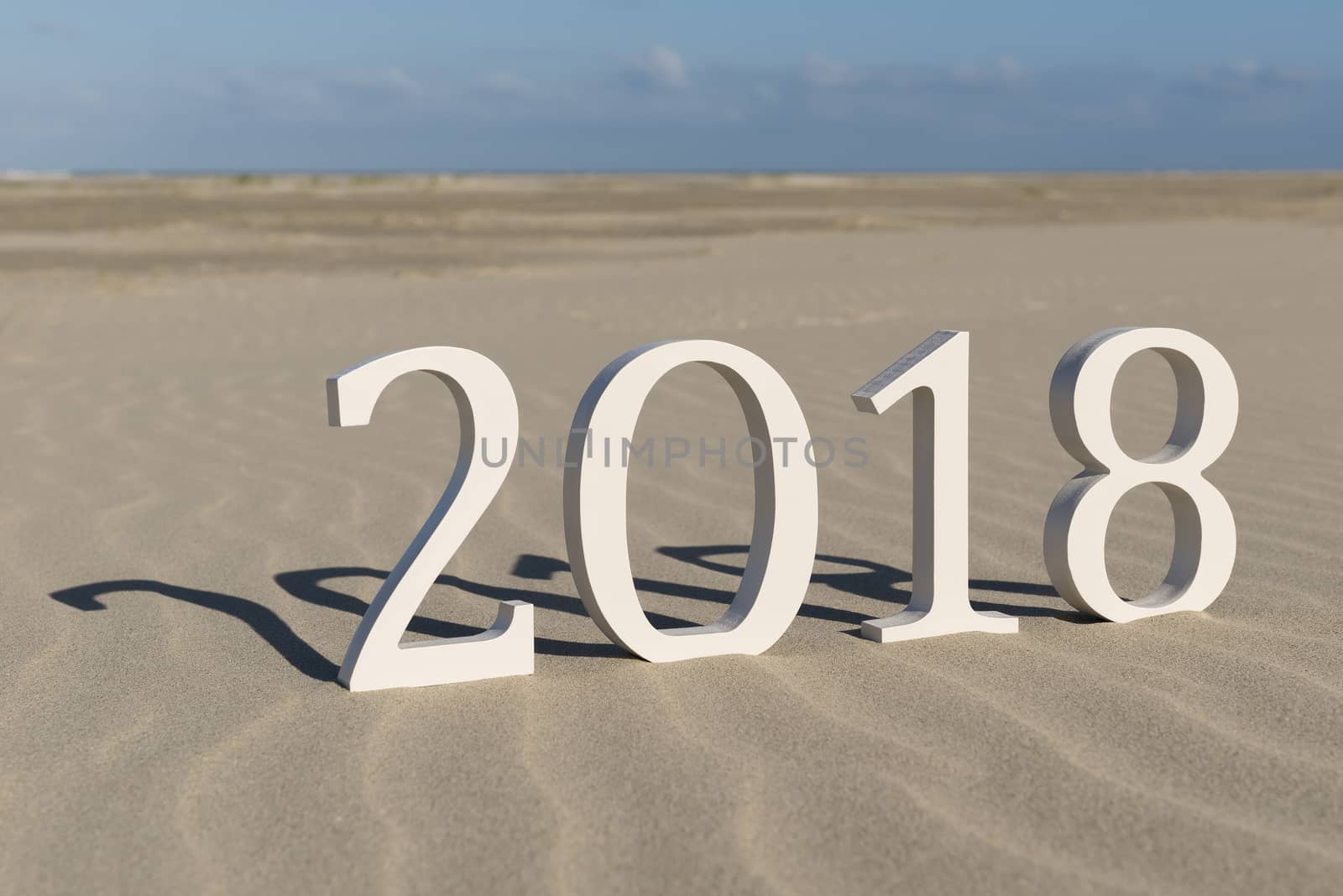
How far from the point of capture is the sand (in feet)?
7.23

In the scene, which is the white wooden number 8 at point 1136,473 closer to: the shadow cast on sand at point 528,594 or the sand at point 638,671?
the sand at point 638,671

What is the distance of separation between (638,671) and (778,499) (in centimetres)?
51

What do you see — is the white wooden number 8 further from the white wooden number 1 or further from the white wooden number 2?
the white wooden number 1

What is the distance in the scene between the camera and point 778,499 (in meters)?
3.12

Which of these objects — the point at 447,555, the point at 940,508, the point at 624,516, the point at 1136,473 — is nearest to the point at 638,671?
the point at 624,516

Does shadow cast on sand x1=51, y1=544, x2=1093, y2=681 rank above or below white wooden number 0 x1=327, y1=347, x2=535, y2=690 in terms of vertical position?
below

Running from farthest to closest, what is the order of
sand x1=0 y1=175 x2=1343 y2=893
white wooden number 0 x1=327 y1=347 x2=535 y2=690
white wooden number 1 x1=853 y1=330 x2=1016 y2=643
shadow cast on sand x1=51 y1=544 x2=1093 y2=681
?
shadow cast on sand x1=51 y1=544 x2=1093 y2=681 < white wooden number 1 x1=853 y1=330 x2=1016 y2=643 < white wooden number 0 x1=327 y1=347 x2=535 y2=690 < sand x1=0 y1=175 x2=1343 y2=893

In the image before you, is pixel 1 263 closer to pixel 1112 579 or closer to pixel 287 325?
pixel 287 325

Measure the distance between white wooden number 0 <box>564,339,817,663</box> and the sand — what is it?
0.36ft

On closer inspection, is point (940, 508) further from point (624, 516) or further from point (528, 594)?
point (528, 594)

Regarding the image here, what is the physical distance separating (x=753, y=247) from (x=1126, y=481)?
16517mm

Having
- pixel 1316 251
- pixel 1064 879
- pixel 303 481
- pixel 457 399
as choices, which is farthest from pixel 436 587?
pixel 1316 251

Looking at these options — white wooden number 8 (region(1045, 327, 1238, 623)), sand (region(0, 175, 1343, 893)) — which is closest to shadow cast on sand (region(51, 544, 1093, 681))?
sand (region(0, 175, 1343, 893))

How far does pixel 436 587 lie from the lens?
392 centimetres
